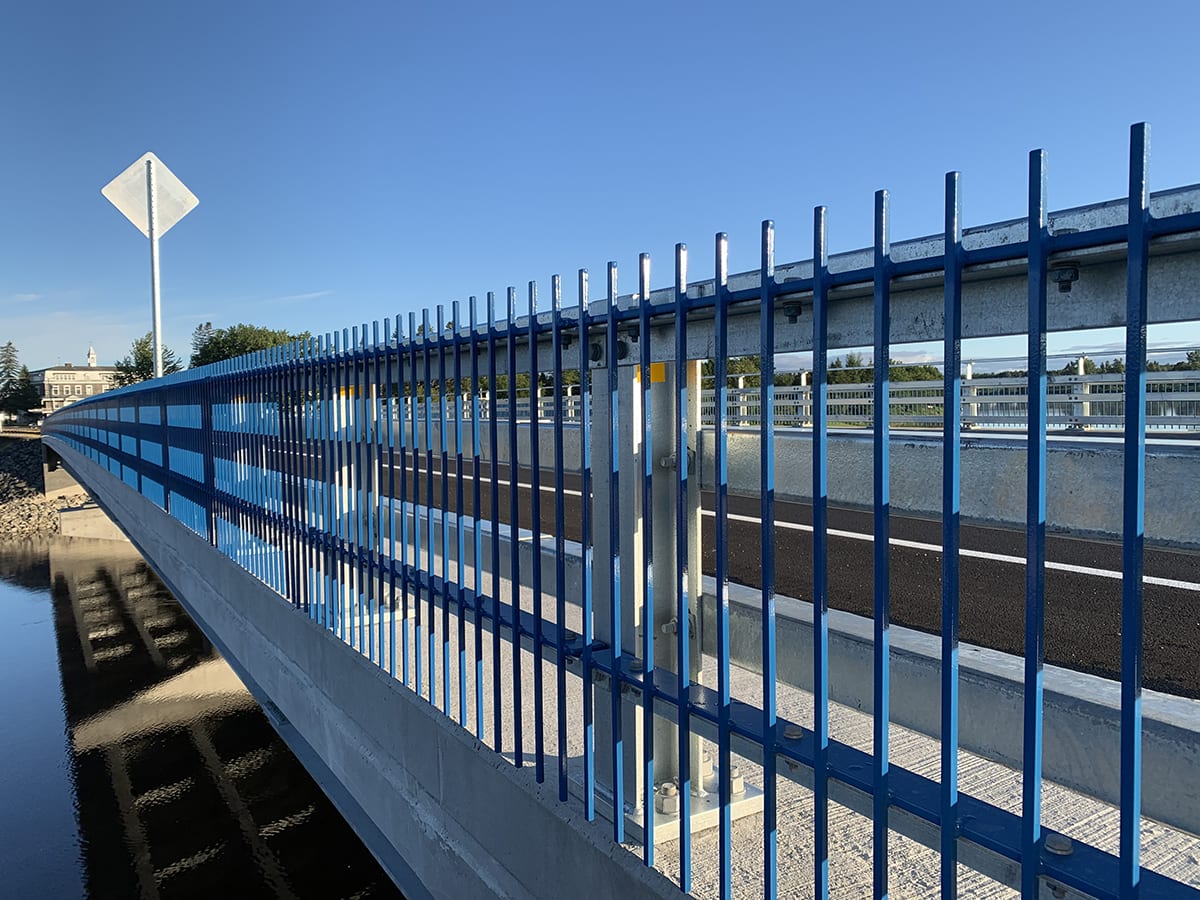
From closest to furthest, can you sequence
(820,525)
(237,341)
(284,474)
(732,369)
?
(820,525) → (284,474) → (732,369) → (237,341)

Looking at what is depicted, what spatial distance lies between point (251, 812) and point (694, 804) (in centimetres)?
739

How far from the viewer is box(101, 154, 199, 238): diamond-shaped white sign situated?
67.1 ft

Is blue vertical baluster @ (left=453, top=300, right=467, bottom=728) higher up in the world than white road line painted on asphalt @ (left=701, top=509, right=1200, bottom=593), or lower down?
higher up

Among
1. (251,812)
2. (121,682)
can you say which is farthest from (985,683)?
(121,682)

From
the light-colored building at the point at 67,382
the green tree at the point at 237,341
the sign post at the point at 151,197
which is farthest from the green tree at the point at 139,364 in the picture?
the sign post at the point at 151,197

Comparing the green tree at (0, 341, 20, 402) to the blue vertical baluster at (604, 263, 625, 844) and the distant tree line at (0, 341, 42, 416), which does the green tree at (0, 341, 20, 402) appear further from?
the blue vertical baluster at (604, 263, 625, 844)

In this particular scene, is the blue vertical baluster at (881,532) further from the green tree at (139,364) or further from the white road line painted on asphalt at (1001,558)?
the green tree at (139,364)

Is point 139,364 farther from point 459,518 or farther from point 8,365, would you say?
point 459,518

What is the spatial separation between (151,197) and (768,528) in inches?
865

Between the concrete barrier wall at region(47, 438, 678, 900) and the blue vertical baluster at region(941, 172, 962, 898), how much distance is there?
1.09m

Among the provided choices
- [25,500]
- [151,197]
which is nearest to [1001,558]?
[151,197]

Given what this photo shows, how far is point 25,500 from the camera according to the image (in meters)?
40.9

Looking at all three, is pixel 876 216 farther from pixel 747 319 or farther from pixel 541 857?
pixel 541 857

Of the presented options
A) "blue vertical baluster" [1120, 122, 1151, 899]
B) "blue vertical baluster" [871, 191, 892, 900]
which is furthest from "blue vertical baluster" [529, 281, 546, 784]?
"blue vertical baluster" [1120, 122, 1151, 899]
